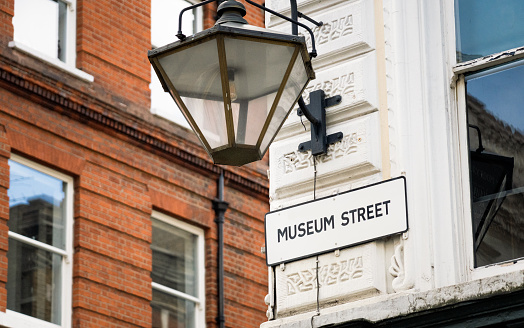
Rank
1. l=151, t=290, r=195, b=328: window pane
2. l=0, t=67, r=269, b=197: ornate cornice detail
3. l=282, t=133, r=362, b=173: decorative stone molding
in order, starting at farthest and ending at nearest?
l=151, t=290, r=195, b=328: window pane < l=0, t=67, r=269, b=197: ornate cornice detail < l=282, t=133, r=362, b=173: decorative stone molding

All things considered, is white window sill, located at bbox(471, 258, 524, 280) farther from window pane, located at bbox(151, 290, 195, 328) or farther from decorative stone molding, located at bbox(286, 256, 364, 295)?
window pane, located at bbox(151, 290, 195, 328)

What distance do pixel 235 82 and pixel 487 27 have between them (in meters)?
2.36

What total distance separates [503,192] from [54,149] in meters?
10.6

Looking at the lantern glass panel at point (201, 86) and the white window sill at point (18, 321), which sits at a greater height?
the white window sill at point (18, 321)

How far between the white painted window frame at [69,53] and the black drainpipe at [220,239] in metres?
3.19

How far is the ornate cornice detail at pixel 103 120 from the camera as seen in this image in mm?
17703

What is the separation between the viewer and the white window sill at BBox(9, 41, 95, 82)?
1780 cm

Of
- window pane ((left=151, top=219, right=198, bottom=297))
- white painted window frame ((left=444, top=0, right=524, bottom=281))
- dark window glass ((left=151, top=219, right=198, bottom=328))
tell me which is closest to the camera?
white painted window frame ((left=444, top=0, right=524, bottom=281))

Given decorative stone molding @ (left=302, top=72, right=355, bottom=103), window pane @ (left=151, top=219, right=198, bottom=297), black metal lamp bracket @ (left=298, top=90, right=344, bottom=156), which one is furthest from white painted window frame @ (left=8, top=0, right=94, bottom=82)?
black metal lamp bracket @ (left=298, top=90, right=344, bottom=156)

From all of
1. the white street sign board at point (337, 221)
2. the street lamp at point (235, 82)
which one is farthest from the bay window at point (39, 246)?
the street lamp at point (235, 82)

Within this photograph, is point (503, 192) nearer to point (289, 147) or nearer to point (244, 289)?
point (289, 147)

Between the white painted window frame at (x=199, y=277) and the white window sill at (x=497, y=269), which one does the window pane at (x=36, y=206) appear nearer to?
the white painted window frame at (x=199, y=277)

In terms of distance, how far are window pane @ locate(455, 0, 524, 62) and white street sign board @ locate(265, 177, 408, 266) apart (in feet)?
3.62

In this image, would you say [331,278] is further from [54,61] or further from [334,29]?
[54,61]
